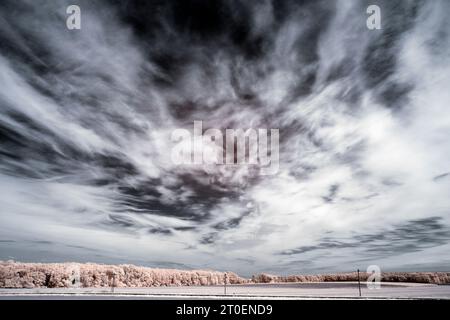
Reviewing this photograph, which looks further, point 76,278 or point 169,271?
point 169,271

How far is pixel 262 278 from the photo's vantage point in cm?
4431

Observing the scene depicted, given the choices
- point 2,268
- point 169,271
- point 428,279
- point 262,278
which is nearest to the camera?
point 2,268
